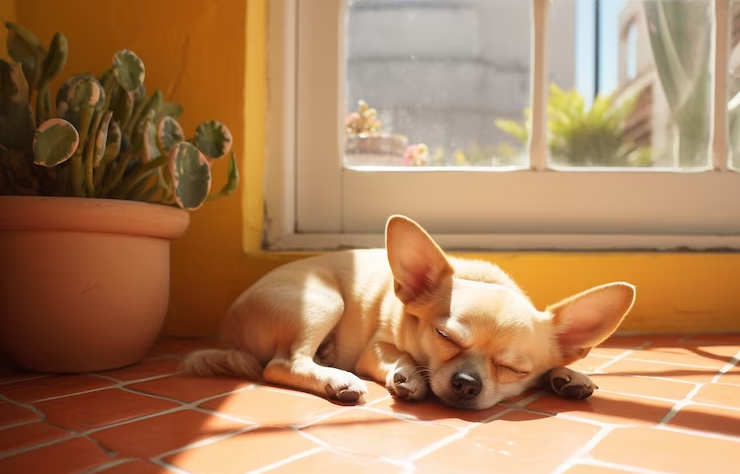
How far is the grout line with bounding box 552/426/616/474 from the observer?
86 cm

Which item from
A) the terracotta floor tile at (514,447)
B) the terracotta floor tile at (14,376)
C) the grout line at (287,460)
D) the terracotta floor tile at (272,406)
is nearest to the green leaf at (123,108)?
the terracotta floor tile at (14,376)

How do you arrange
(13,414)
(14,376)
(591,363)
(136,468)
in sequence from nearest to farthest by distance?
1. (136,468)
2. (13,414)
3. (14,376)
4. (591,363)

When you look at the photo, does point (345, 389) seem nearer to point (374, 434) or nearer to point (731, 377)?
point (374, 434)

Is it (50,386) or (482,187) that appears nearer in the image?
(50,386)

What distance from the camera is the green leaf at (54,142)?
1217mm

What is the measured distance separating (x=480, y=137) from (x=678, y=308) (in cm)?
94

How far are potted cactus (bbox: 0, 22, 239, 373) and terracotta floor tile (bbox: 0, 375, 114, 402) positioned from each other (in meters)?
0.05

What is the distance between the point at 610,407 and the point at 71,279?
1232mm

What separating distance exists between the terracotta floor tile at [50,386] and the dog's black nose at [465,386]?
787 millimetres

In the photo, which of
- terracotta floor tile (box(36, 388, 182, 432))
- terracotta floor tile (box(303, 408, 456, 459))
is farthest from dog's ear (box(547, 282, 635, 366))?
terracotta floor tile (box(36, 388, 182, 432))

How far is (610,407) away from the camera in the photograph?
120 cm

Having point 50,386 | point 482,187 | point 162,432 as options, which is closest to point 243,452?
point 162,432

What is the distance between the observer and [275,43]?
205 centimetres

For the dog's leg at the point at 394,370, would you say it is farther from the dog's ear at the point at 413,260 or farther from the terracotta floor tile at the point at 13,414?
the terracotta floor tile at the point at 13,414
